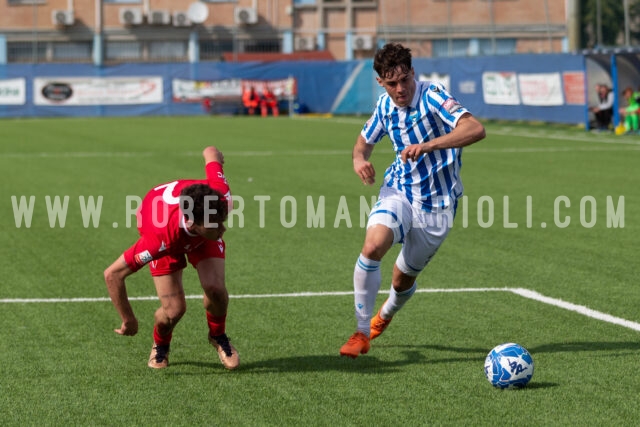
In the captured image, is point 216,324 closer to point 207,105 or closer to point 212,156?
point 212,156

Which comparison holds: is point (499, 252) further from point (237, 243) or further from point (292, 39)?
point (292, 39)

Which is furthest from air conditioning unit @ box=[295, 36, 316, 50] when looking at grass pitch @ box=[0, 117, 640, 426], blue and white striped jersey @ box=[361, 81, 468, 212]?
blue and white striped jersey @ box=[361, 81, 468, 212]

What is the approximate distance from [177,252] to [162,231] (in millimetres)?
268

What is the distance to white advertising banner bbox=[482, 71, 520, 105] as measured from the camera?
36.3 meters

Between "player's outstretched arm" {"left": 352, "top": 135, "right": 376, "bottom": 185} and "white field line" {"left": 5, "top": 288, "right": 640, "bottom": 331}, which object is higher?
"player's outstretched arm" {"left": 352, "top": 135, "right": 376, "bottom": 185}

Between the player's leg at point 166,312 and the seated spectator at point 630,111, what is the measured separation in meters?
24.2

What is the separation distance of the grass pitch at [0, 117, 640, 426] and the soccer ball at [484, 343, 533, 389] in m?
0.07

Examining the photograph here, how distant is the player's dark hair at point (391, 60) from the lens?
7402mm

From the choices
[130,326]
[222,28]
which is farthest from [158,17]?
[130,326]

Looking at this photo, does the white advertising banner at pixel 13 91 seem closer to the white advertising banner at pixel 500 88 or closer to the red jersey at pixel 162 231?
the white advertising banner at pixel 500 88

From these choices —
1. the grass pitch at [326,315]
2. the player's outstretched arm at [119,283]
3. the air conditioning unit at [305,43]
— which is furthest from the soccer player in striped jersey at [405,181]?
the air conditioning unit at [305,43]

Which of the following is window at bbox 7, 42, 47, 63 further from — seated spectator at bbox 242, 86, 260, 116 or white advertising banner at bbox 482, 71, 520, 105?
white advertising banner at bbox 482, 71, 520, 105

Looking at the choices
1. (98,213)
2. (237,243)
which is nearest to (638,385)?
(237,243)

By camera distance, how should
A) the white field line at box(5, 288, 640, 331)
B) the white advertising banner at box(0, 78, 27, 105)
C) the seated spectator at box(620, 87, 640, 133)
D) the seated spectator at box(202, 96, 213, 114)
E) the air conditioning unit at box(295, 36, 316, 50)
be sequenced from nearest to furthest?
the white field line at box(5, 288, 640, 331)
the seated spectator at box(620, 87, 640, 133)
the white advertising banner at box(0, 78, 27, 105)
the seated spectator at box(202, 96, 213, 114)
the air conditioning unit at box(295, 36, 316, 50)
